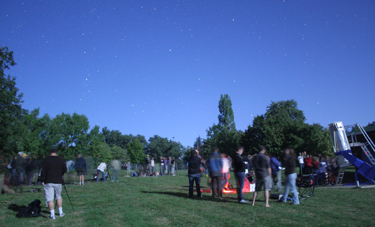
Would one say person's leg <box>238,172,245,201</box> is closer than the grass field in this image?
No

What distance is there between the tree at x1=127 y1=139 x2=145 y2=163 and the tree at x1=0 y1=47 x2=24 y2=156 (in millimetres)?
83506

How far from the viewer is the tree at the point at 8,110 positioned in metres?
27.5

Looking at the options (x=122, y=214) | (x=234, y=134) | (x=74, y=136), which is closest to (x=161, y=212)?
(x=122, y=214)

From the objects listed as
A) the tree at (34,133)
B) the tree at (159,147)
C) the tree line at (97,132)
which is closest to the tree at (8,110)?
the tree line at (97,132)

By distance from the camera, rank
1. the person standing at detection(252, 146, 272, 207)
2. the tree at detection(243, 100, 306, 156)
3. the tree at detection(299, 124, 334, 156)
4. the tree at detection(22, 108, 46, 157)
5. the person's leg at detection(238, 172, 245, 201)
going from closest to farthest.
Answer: the person standing at detection(252, 146, 272, 207) < the person's leg at detection(238, 172, 245, 201) < the tree at detection(299, 124, 334, 156) < the tree at detection(243, 100, 306, 156) < the tree at detection(22, 108, 46, 157)

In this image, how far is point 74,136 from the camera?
70438mm

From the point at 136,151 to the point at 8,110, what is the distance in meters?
87.0

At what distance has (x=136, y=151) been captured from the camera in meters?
113

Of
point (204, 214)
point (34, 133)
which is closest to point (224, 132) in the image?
point (34, 133)

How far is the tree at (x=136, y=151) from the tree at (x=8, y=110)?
3288 inches

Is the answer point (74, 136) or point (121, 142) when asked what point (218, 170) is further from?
point (121, 142)

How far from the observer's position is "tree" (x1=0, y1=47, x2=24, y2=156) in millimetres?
27453

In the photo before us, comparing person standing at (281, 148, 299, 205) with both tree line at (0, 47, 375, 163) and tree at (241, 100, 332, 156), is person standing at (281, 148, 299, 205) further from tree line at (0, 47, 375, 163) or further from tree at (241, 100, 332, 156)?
tree at (241, 100, 332, 156)

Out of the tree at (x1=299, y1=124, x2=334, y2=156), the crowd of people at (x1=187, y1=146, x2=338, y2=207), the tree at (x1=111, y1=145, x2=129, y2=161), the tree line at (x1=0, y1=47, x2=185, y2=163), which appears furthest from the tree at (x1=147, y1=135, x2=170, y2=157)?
the crowd of people at (x1=187, y1=146, x2=338, y2=207)
